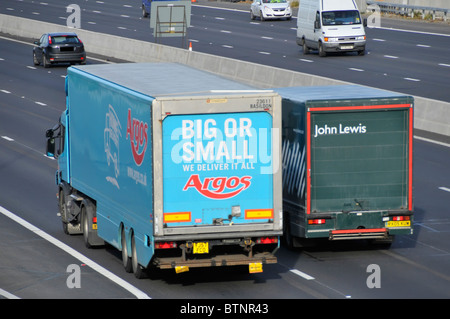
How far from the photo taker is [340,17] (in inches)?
1901

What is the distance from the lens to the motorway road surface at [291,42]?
41500mm

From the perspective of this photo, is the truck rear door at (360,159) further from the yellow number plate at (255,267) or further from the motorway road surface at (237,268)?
the yellow number plate at (255,267)

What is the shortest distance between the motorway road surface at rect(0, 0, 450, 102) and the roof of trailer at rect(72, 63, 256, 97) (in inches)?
754

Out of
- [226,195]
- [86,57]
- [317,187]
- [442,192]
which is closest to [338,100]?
[317,187]

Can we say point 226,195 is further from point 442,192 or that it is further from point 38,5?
point 38,5

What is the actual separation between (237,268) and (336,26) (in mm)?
32423

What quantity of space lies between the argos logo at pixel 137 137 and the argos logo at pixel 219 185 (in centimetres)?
85

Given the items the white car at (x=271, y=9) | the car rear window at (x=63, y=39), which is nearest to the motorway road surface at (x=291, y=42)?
the white car at (x=271, y=9)

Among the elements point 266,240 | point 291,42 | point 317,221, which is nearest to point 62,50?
point 291,42

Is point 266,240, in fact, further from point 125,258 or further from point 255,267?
point 125,258

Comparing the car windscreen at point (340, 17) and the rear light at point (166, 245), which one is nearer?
the rear light at point (166, 245)

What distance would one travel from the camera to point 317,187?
17.5m

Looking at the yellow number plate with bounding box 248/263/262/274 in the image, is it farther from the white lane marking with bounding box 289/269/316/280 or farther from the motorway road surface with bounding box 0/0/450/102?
the motorway road surface with bounding box 0/0/450/102

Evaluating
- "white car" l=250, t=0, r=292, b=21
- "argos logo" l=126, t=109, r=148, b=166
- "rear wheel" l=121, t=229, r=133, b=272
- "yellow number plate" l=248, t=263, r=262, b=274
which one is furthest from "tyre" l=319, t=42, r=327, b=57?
"yellow number plate" l=248, t=263, r=262, b=274
